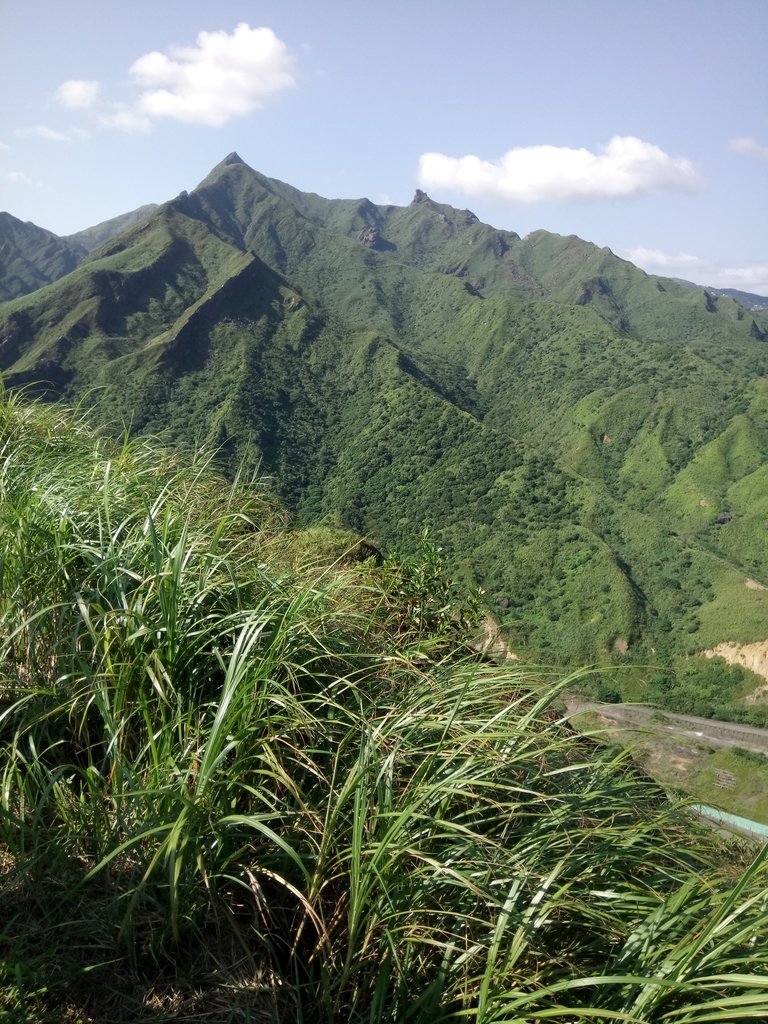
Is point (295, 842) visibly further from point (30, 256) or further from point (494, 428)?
point (30, 256)

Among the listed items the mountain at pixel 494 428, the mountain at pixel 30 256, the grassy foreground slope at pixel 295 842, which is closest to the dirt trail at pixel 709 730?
the mountain at pixel 494 428

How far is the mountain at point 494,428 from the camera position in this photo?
46875mm

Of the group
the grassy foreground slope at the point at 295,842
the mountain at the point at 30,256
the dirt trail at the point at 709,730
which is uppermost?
the mountain at the point at 30,256

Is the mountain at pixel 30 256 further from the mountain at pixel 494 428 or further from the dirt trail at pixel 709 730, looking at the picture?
the dirt trail at pixel 709 730

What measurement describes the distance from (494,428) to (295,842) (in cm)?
7370

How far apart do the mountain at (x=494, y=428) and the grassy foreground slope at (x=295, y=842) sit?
19.6m

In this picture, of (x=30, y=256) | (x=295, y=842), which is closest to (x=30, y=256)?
(x=30, y=256)

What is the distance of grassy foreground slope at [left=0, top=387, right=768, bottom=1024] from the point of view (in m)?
1.44

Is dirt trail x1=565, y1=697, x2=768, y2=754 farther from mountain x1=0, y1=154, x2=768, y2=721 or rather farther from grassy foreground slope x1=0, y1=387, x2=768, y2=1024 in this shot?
grassy foreground slope x1=0, y1=387, x2=768, y2=1024

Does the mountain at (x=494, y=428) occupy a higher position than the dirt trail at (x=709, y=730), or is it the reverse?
the mountain at (x=494, y=428)

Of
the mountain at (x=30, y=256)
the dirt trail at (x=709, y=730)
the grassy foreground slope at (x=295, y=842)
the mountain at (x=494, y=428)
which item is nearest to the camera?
the grassy foreground slope at (x=295, y=842)

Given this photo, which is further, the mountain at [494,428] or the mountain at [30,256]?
the mountain at [30,256]

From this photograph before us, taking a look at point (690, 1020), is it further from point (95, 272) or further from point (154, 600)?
point (95, 272)

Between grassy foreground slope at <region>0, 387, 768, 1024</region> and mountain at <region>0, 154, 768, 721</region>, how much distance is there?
19.6m
